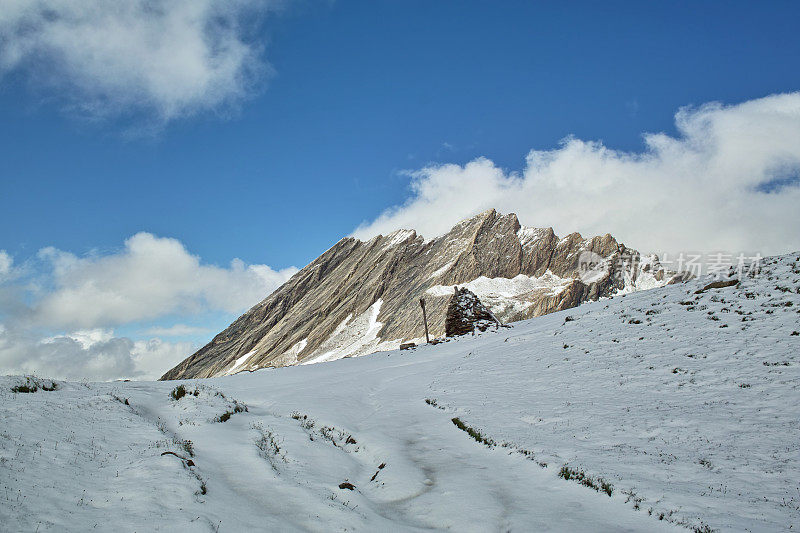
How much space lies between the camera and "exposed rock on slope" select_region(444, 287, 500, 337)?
49.5 meters

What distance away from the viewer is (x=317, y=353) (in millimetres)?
191875

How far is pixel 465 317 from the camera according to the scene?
5031cm

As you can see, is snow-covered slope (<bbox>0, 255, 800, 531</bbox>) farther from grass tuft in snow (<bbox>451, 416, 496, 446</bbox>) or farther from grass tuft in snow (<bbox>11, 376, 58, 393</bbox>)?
grass tuft in snow (<bbox>11, 376, 58, 393</bbox>)

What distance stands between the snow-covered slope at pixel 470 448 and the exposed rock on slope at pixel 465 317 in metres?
28.0

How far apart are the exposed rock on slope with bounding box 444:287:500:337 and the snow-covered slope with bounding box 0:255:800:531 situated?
27955 mm

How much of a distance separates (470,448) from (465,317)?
38.8m

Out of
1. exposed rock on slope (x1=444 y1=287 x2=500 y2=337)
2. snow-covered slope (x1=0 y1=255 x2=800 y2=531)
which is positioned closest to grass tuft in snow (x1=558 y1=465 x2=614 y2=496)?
snow-covered slope (x1=0 y1=255 x2=800 y2=531)

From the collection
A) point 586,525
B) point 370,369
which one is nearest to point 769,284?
point 586,525

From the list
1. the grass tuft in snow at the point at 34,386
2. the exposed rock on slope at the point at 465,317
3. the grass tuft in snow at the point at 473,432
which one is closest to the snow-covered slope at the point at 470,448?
the grass tuft in snow at the point at 473,432

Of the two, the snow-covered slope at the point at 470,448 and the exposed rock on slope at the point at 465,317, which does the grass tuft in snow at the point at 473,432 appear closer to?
the snow-covered slope at the point at 470,448

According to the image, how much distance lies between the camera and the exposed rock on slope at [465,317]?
49522 mm

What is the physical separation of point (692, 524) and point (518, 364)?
52.7ft

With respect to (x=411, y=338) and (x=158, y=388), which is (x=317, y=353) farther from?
(x=158, y=388)

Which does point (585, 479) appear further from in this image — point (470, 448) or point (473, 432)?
point (473, 432)
